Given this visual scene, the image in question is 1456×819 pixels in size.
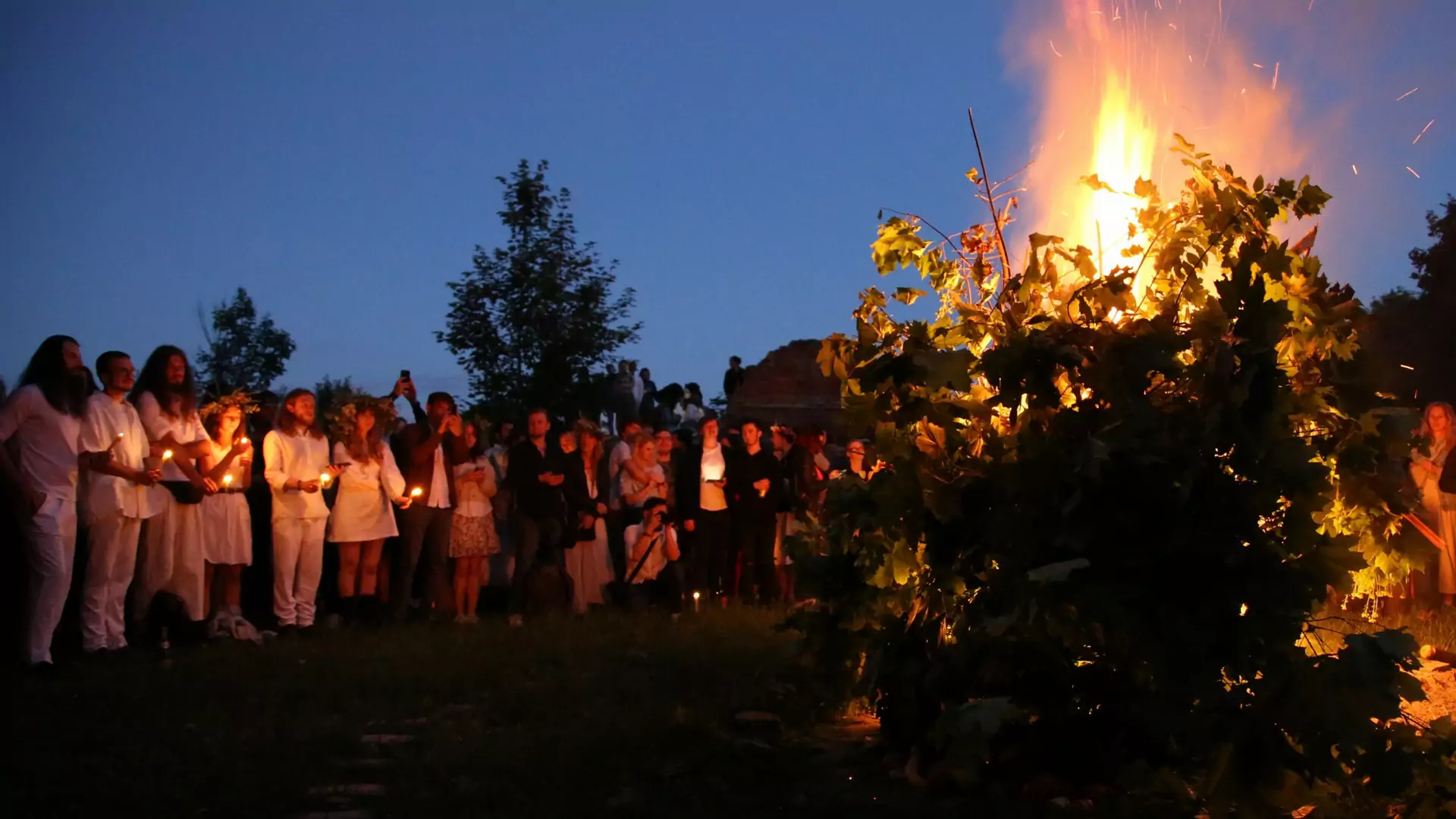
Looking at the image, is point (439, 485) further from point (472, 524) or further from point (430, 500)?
point (472, 524)

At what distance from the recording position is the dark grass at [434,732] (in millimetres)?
5691

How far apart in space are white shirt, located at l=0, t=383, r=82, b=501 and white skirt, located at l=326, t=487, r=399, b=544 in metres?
2.90

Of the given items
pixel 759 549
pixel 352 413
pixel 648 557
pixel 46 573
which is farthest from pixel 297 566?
pixel 759 549

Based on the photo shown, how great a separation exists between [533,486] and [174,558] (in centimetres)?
332

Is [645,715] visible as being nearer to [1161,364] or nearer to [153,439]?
[1161,364]

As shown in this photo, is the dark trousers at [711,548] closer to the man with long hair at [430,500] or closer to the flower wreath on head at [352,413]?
the man with long hair at [430,500]

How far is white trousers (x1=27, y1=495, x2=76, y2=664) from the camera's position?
29.2 ft

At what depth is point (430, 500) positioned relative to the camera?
482 inches

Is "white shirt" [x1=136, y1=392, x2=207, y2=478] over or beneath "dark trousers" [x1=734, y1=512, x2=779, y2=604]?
over

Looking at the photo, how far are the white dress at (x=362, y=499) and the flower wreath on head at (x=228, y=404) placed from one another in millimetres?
Answer: 848

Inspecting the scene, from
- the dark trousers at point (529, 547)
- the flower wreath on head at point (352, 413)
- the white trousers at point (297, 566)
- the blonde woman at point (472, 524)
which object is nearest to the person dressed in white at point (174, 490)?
the white trousers at point (297, 566)

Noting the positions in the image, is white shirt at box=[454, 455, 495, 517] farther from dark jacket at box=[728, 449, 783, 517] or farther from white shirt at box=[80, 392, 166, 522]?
white shirt at box=[80, 392, 166, 522]

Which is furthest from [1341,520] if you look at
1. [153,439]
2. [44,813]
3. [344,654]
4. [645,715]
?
[153,439]

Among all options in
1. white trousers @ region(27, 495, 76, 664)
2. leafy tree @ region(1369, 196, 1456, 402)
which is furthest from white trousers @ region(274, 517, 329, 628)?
leafy tree @ region(1369, 196, 1456, 402)
